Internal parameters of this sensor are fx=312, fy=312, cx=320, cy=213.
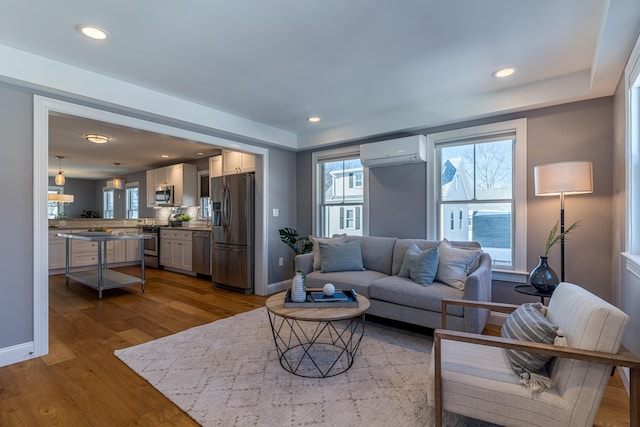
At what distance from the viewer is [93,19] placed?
2.05 meters

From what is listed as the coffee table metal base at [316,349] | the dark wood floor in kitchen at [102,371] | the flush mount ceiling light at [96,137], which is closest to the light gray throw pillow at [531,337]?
the dark wood floor in kitchen at [102,371]

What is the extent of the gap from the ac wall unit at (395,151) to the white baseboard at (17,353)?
3.80 metres

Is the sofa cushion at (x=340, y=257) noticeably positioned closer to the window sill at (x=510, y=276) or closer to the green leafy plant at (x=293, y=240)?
the green leafy plant at (x=293, y=240)

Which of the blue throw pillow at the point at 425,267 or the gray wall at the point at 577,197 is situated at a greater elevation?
the gray wall at the point at 577,197

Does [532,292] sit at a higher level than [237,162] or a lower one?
lower

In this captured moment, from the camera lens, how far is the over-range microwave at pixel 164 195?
684 centimetres

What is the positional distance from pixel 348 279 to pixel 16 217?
117 inches

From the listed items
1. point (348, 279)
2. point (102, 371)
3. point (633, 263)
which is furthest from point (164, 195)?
point (633, 263)

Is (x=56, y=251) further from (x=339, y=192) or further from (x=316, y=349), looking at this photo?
(x=316, y=349)

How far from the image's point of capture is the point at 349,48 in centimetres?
242

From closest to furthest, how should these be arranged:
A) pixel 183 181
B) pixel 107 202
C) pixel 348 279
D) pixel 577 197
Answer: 1. pixel 577 197
2. pixel 348 279
3. pixel 183 181
4. pixel 107 202

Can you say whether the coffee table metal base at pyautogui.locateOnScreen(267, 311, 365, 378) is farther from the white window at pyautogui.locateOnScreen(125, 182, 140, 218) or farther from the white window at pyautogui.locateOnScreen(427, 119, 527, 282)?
the white window at pyautogui.locateOnScreen(125, 182, 140, 218)

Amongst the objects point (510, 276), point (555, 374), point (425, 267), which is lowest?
point (555, 374)

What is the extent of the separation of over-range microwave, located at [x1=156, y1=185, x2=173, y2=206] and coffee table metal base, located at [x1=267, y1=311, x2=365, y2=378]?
4732mm
